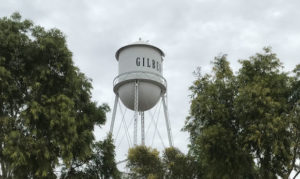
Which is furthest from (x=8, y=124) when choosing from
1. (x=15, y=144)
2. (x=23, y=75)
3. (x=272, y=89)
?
(x=272, y=89)

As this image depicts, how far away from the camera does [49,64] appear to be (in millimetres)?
18938

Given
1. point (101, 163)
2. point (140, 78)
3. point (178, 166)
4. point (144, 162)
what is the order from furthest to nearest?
point (140, 78), point (144, 162), point (178, 166), point (101, 163)

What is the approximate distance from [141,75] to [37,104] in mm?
Answer: 13262

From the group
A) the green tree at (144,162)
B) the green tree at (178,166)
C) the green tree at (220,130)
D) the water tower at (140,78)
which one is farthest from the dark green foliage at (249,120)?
the water tower at (140,78)

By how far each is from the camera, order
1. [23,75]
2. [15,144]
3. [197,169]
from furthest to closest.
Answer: [197,169]
[23,75]
[15,144]

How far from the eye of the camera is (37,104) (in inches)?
696

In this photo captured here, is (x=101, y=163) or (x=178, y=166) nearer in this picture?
(x=101, y=163)

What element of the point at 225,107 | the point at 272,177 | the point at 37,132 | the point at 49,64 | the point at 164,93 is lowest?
the point at 272,177

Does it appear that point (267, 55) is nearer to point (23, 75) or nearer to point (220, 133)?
point (220, 133)

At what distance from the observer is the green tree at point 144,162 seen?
2731cm

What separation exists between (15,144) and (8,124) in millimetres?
935

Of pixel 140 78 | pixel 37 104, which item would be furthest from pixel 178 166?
pixel 37 104

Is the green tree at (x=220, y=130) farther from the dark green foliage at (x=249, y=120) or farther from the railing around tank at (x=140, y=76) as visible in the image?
the railing around tank at (x=140, y=76)

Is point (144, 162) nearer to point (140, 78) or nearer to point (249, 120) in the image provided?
point (140, 78)
